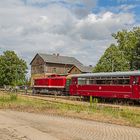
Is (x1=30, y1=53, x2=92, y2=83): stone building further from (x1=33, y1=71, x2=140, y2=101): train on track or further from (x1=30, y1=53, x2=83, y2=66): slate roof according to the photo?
(x1=33, y1=71, x2=140, y2=101): train on track

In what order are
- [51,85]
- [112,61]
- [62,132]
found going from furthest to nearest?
[112,61]
[51,85]
[62,132]

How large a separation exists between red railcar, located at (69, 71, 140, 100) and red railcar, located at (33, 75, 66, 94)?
27.1 feet

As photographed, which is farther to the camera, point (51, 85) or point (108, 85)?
point (51, 85)

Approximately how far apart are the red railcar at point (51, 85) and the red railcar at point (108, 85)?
8.26 metres

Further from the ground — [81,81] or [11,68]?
[11,68]

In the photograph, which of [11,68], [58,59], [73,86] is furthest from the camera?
[58,59]

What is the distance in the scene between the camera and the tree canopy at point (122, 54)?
234ft

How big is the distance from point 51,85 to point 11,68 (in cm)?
4489

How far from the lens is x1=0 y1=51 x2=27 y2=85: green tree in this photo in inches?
3814

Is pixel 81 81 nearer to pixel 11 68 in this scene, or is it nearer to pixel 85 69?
pixel 11 68

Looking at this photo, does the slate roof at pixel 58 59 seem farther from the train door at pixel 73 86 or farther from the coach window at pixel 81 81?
the coach window at pixel 81 81

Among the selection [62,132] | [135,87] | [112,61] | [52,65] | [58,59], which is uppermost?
[58,59]

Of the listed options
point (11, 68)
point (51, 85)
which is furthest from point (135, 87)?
point (11, 68)

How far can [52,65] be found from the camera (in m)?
106
